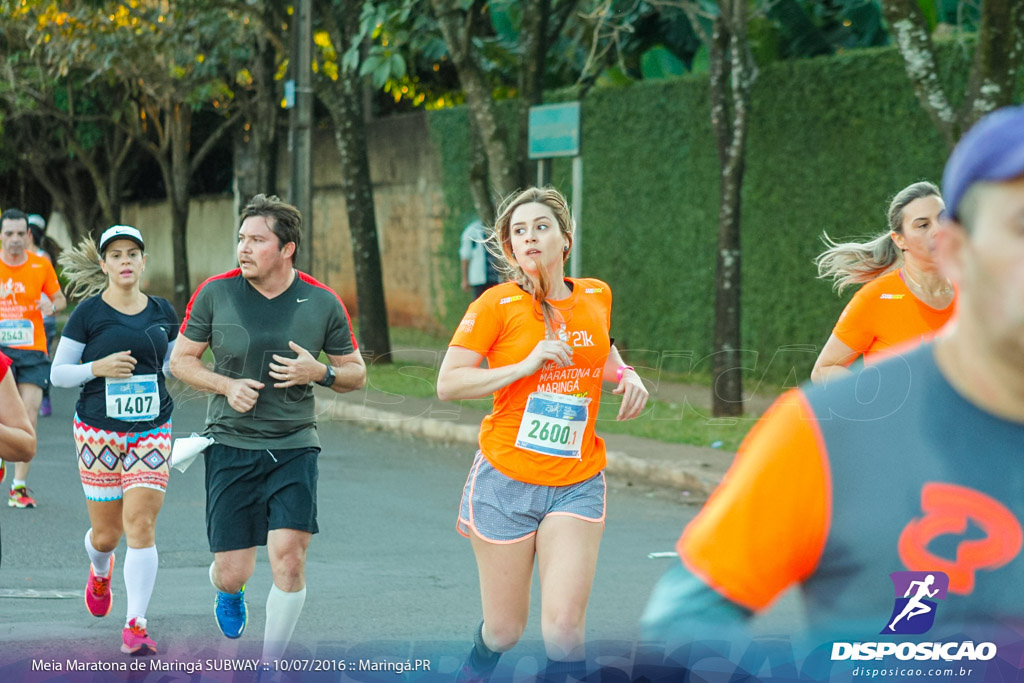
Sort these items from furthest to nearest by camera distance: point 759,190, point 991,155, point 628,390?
point 759,190
point 628,390
point 991,155

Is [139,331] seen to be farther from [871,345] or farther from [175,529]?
[871,345]

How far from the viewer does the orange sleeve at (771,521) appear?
1730mm

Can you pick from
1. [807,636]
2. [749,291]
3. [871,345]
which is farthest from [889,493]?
[749,291]

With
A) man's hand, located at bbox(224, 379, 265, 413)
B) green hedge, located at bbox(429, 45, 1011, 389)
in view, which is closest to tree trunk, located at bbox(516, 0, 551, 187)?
green hedge, located at bbox(429, 45, 1011, 389)

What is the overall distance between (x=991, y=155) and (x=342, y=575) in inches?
243

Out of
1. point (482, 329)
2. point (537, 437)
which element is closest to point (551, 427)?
point (537, 437)

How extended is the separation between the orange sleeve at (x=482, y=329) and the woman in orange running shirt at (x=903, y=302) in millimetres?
1299

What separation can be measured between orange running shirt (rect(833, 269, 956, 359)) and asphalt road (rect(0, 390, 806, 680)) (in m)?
1.66

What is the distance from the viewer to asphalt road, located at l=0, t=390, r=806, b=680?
237 inches

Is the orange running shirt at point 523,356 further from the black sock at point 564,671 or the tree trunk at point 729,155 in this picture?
the tree trunk at point 729,155

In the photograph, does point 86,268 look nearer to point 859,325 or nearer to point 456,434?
point 859,325

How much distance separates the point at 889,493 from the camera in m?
1.72

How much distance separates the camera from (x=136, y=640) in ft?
18.9

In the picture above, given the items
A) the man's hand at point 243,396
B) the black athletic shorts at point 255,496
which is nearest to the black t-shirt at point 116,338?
the black athletic shorts at point 255,496
